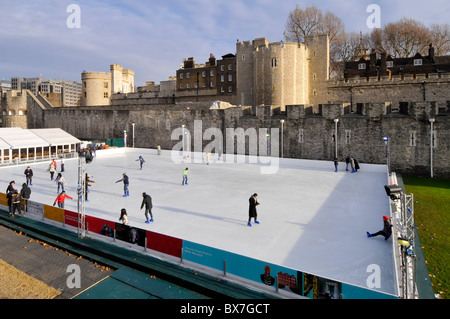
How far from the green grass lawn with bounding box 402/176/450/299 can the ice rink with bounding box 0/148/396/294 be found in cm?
116

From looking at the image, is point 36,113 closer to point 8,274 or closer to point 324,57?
point 324,57

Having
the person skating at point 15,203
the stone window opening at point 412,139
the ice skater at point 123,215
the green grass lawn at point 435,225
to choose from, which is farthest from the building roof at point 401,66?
the person skating at point 15,203

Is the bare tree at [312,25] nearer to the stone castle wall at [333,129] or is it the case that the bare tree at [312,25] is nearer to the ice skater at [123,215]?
the stone castle wall at [333,129]

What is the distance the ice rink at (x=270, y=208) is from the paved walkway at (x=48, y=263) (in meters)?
2.13

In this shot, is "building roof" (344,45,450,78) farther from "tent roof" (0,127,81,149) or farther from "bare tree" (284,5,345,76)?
"tent roof" (0,127,81,149)

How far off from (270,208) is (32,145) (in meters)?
21.3

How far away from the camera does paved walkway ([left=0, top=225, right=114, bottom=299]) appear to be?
6801 millimetres

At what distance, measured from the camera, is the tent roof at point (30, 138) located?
23122 mm

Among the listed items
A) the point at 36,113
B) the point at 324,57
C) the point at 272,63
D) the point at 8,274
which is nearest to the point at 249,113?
the point at 272,63

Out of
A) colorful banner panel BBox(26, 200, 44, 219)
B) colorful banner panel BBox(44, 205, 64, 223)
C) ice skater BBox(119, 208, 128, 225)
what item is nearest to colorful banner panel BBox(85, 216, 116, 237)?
ice skater BBox(119, 208, 128, 225)

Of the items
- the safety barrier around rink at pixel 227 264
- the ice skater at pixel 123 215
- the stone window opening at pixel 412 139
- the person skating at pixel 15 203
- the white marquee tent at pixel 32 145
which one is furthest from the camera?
the white marquee tent at pixel 32 145
